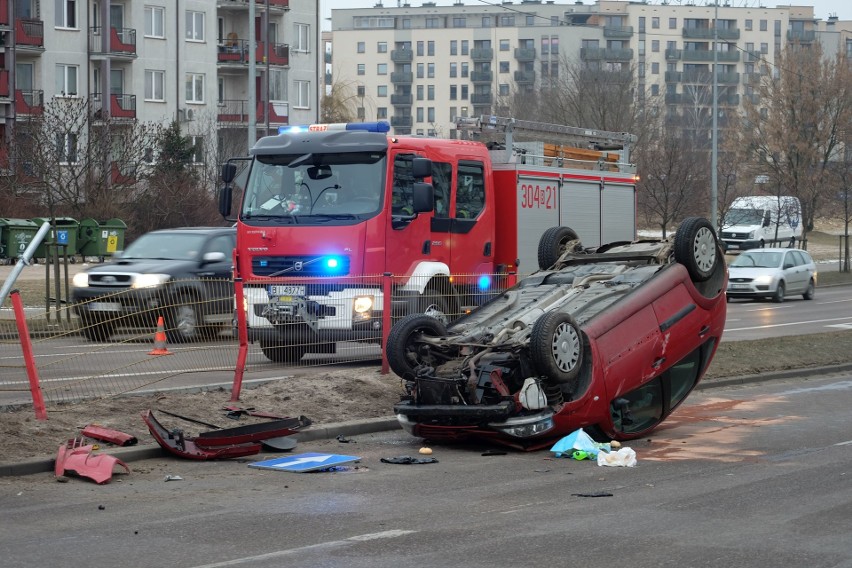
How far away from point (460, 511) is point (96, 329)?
4.75m

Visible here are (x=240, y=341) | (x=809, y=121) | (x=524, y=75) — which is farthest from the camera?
(x=524, y=75)

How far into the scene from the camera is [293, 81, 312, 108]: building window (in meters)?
68.8

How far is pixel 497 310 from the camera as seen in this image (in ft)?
39.7

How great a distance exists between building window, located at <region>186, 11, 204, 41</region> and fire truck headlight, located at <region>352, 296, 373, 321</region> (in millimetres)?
51518

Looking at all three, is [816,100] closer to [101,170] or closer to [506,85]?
[101,170]

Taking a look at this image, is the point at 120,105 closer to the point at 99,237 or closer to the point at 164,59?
the point at 164,59

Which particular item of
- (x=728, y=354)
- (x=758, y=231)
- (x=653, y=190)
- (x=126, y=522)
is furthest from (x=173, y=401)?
(x=758, y=231)

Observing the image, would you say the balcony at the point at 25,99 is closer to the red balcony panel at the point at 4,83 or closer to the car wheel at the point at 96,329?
the red balcony panel at the point at 4,83

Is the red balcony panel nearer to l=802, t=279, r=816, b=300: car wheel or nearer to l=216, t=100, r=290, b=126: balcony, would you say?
l=216, t=100, r=290, b=126: balcony

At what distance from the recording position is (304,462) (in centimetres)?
1024

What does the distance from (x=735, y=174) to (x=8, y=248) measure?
106 feet

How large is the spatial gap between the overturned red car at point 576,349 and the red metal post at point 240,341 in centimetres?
172

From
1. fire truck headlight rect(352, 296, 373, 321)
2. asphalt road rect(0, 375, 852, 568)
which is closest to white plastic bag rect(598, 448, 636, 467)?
asphalt road rect(0, 375, 852, 568)

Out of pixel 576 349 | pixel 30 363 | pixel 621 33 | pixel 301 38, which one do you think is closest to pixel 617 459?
pixel 576 349
